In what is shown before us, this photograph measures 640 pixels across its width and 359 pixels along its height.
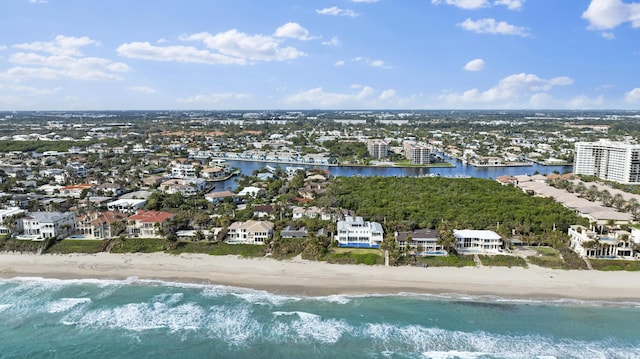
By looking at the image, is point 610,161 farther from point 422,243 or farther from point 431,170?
point 422,243

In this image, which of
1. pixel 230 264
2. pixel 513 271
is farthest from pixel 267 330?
pixel 513 271

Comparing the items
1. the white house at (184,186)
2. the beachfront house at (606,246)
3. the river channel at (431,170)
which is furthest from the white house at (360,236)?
the river channel at (431,170)

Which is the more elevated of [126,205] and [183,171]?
[183,171]

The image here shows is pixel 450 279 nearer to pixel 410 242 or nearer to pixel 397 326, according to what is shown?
pixel 410 242

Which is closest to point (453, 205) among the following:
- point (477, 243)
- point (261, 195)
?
point (477, 243)

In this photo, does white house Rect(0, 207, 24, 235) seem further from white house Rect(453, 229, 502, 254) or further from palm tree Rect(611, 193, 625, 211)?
palm tree Rect(611, 193, 625, 211)
